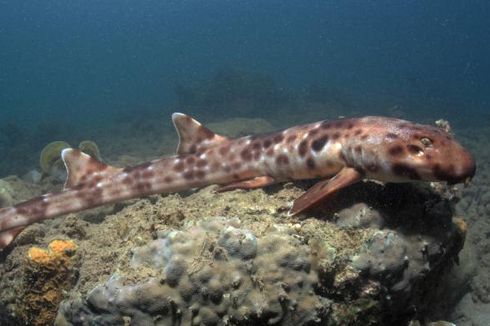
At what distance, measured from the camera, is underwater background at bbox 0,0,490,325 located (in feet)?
76.0

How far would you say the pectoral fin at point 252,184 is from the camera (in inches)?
220

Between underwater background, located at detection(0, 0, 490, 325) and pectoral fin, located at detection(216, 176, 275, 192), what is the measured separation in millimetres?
4198

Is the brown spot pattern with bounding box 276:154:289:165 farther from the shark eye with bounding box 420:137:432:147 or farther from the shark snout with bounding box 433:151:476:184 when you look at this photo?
the shark snout with bounding box 433:151:476:184

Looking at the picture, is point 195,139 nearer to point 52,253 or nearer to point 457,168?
point 52,253

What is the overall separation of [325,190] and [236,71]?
29.5m

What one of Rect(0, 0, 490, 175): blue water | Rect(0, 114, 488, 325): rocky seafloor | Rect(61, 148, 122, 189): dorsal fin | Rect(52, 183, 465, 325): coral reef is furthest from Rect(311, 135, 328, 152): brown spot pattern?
Rect(0, 0, 490, 175): blue water

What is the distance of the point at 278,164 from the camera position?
5602mm

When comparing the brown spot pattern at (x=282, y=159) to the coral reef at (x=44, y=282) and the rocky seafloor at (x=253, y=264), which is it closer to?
the rocky seafloor at (x=253, y=264)

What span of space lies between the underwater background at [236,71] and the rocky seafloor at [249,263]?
351 cm

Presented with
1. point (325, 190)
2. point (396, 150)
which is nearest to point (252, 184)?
point (325, 190)

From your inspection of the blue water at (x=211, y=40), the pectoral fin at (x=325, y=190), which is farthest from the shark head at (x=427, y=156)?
the blue water at (x=211, y=40)

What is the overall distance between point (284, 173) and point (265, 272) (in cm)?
200

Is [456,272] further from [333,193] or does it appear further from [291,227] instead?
[291,227]

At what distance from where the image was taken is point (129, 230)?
16.3ft
